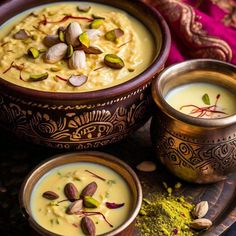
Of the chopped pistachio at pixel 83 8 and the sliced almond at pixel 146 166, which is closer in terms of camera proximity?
the sliced almond at pixel 146 166

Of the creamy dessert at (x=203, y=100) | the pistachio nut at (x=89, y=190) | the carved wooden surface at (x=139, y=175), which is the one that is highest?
the creamy dessert at (x=203, y=100)

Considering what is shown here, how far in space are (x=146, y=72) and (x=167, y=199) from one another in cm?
30

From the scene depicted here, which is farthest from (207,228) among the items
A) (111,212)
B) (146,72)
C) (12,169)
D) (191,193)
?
(12,169)

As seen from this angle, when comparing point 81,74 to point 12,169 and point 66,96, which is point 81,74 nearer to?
point 66,96

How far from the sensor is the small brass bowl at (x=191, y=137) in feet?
4.60

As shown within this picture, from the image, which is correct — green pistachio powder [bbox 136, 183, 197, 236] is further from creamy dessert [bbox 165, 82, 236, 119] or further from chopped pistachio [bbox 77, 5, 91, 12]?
chopped pistachio [bbox 77, 5, 91, 12]

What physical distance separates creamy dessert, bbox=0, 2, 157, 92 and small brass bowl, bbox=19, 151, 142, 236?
155 millimetres

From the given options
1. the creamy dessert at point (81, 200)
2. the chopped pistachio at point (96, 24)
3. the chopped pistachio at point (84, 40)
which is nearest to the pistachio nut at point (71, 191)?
the creamy dessert at point (81, 200)

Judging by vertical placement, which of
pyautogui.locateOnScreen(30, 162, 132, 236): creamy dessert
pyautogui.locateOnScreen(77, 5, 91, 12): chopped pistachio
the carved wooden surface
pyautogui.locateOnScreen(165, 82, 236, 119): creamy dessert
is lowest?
the carved wooden surface

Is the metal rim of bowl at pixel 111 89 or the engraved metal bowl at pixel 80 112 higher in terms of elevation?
the metal rim of bowl at pixel 111 89

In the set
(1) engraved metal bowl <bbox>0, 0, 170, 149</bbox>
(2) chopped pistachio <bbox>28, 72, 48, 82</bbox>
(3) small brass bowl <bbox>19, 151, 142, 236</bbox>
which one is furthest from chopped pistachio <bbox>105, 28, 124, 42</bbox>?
(3) small brass bowl <bbox>19, 151, 142, 236</bbox>

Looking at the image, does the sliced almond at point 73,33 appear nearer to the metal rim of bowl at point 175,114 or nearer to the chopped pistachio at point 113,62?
the chopped pistachio at point 113,62

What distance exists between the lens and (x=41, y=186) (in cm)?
135

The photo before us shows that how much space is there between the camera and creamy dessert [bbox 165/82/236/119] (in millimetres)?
1500
